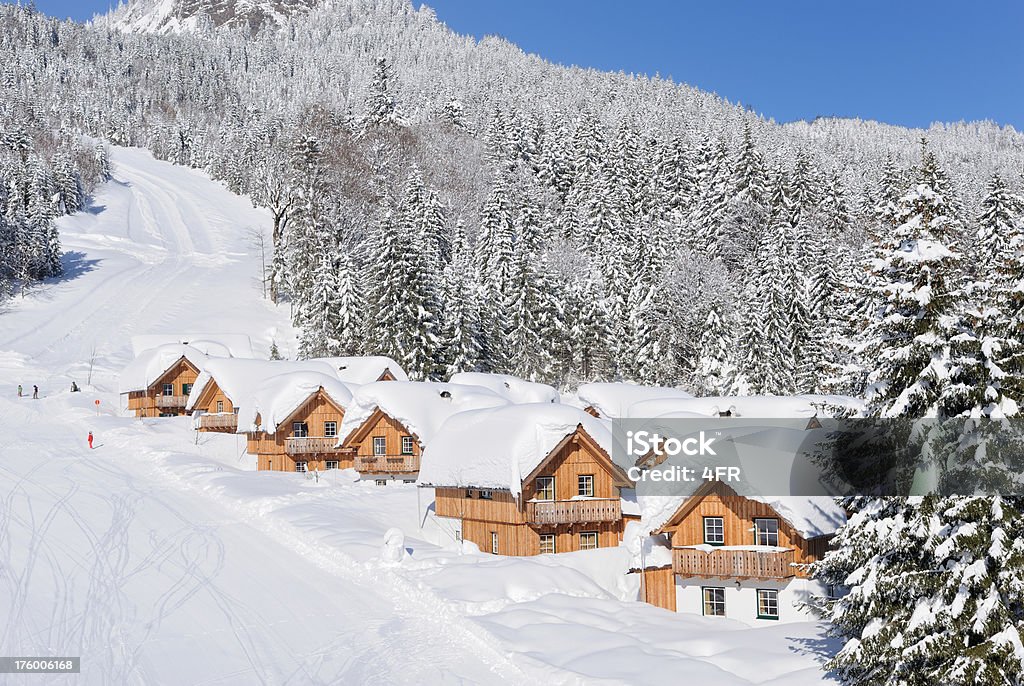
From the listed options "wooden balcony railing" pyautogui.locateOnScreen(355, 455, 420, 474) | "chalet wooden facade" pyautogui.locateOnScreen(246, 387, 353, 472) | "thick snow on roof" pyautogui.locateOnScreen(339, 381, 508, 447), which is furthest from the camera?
"chalet wooden facade" pyautogui.locateOnScreen(246, 387, 353, 472)

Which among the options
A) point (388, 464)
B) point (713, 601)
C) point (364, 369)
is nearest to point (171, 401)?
point (364, 369)

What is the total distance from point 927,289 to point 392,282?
4216cm

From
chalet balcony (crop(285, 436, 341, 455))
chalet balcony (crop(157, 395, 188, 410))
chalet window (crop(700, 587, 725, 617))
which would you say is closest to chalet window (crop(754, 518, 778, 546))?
chalet window (crop(700, 587, 725, 617))

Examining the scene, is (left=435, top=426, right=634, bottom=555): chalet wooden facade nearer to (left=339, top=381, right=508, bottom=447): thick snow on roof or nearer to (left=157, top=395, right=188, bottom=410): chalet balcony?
(left=339, top=381, right=508, bottom=447): thick snow on roof

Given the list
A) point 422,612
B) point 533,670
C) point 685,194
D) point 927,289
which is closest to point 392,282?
point 422,612

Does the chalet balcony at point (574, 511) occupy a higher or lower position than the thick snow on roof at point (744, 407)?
lower

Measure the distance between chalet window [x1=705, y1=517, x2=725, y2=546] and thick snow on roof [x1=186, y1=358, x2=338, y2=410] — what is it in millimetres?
27943

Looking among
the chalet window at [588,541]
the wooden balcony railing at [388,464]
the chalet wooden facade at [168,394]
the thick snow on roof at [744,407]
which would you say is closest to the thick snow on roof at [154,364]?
the chalet wooden facade at [168,394]

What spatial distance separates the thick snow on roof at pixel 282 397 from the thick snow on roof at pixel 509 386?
299 inches

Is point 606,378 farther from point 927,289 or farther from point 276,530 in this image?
point 927,289

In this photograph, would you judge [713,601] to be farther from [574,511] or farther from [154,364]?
[154,364]

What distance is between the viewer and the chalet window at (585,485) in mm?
37281

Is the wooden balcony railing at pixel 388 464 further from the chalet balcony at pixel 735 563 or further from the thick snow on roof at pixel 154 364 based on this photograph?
the chalet balcony at pixel 735 563

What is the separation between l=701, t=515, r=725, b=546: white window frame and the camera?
104 feet
